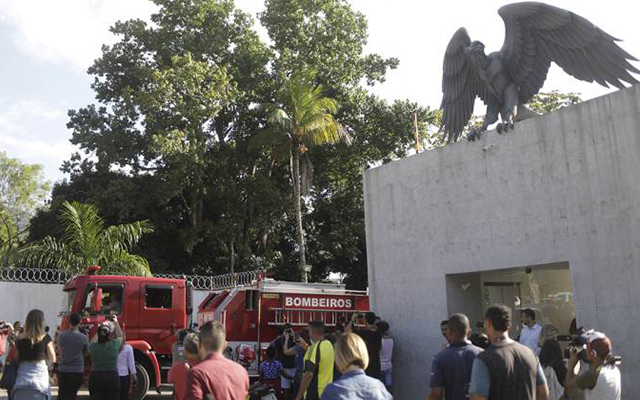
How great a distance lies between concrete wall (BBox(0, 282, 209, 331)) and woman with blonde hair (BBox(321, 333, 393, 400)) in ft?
50.0

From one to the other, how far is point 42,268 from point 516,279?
15309mm

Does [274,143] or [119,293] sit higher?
[274,143]

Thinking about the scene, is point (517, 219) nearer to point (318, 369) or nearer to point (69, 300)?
point (318, 369)

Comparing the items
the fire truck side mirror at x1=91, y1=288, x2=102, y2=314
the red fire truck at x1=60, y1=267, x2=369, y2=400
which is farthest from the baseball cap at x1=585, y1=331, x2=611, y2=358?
the fire truck side mirror at x1=91, y1=288, x2=102, y2=314

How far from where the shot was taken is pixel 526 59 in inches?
394

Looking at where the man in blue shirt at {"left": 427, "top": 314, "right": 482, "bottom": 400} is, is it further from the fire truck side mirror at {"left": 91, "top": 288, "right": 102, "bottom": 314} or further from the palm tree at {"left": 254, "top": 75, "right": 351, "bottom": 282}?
the palm tree at {"left": 254, "top": 75, "right": 351, "bottom": 282}

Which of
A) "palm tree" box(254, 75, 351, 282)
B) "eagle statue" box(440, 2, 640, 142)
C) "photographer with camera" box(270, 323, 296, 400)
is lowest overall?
"photographer with camera" box(270, 323, 296, 400)

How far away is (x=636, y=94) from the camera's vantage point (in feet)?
27.6

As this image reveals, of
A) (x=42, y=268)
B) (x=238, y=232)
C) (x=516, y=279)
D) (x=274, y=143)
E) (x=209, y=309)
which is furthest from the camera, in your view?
(x=238, y=232)

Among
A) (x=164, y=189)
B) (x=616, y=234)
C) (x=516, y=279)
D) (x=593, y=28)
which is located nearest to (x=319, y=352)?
(x=616, y=234)

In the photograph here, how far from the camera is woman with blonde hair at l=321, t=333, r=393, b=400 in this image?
3.71m

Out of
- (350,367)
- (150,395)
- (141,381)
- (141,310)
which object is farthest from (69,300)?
(350,367)

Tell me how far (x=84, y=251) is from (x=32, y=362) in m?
13.7

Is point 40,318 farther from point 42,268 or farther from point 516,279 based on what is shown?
point 42,268
